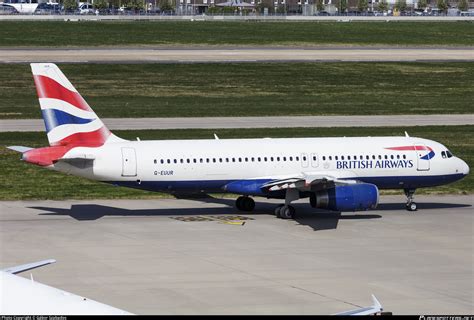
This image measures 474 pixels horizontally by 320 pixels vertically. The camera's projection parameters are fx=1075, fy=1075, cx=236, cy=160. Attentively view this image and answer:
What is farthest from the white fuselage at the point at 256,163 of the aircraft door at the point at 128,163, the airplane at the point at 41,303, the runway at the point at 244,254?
the airplane at the point at 41,303

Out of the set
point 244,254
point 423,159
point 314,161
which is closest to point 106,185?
point 314,161

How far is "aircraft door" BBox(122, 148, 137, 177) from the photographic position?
45562mm

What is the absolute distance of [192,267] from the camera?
37.5 m

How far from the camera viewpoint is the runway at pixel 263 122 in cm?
7388

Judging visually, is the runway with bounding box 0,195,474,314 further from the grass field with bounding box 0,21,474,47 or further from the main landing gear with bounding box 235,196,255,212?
the grass field with bounding box 0,21,474,47

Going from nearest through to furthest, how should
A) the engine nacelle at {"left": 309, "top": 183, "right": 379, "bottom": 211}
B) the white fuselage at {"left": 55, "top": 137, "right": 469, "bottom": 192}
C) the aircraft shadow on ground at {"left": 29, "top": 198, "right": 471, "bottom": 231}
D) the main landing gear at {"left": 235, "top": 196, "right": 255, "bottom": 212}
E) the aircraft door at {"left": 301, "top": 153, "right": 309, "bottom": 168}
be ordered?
the engine nacelle at {"left": 309, "top": 183, "right": 379, "bottom": 211}
the white fuselage at {"left": 55, "top": 137, "right": 469, "bottom": 192}
the aircraft shadow on ground at {"left": 29, "top": 198, "right": 471, "bottom": 231}
the aircraft door at {"left": 301, "top": 153, "right": 309, "bottom": 168}
the main landing gear at {"left": 235, "top": 196, "right": 255, "bottom": 212}

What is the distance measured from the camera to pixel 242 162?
4706 centimetres

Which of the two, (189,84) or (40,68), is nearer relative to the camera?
(40,68)

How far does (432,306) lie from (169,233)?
1421 cm

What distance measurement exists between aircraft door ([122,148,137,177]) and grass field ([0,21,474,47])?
92986 mm

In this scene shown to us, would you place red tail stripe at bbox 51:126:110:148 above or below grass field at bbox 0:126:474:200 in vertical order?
above

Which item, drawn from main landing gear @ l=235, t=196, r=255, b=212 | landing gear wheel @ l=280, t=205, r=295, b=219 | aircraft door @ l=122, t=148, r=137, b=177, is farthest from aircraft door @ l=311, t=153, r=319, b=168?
aircraft door @ l=122, t=148, r=137, b=177

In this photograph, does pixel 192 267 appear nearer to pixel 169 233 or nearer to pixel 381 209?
pixel 169 233

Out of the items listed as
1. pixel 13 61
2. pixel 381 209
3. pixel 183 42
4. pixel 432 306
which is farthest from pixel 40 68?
pixel 183 42
